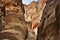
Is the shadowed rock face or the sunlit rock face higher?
the shadowed rock face

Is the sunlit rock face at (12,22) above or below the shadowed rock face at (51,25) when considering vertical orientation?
below

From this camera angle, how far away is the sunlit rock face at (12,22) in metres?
12.3

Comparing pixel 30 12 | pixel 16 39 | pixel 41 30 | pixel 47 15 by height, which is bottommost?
pixel 30 12

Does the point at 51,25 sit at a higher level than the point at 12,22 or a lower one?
higher

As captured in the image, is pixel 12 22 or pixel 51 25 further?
pixel 12 22

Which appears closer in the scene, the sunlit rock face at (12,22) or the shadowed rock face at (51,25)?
the shadowed rock face at (51,25)

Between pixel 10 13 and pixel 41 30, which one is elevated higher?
pixel 41 30

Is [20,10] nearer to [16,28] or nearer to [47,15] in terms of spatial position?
[16,28]

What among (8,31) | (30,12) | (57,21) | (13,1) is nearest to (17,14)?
(13,1)

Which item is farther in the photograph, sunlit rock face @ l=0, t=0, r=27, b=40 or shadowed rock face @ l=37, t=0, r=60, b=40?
sunlit rock face @ l=0, t=0, r=27, b=40

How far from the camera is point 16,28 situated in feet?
44.4

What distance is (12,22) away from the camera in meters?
14.5

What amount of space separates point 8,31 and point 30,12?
18.9 meters

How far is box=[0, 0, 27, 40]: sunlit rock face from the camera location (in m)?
12.3
